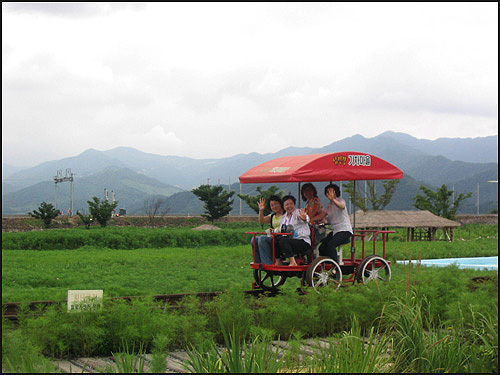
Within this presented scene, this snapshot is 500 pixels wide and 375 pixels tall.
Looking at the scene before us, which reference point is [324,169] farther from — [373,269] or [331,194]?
[373,269]

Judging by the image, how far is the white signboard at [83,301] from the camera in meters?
6.75

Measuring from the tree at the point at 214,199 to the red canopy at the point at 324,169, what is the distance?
36.6 metres

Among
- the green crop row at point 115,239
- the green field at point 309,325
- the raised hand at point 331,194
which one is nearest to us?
the green field at point 309,325

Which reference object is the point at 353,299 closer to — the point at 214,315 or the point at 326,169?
the point at 214,315

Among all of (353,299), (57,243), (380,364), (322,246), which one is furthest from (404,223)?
(380,364)

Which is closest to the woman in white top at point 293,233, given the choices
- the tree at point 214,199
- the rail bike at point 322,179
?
the rail bike at point 322,179

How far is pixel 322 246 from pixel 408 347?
4.96 m

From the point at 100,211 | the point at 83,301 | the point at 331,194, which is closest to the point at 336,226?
the point at 331,194

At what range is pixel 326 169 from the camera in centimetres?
1045

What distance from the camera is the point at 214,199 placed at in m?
48.0

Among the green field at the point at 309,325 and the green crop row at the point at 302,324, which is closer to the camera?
the green field at the point at 309,325

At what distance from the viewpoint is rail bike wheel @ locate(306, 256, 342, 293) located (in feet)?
33.5

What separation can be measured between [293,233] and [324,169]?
119 cm

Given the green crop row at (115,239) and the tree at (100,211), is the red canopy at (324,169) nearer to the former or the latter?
the green crop row at (115,239)
